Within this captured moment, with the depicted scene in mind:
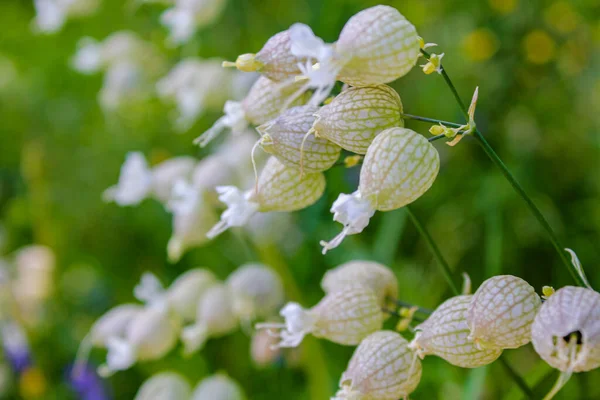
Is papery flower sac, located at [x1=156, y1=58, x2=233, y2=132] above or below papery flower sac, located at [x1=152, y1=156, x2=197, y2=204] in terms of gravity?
above

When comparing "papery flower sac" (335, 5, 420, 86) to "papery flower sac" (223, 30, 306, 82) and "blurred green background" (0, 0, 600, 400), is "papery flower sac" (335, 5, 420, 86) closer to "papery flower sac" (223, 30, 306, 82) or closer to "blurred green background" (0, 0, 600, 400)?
"papery flower sac" (223, 30, 306, 82)

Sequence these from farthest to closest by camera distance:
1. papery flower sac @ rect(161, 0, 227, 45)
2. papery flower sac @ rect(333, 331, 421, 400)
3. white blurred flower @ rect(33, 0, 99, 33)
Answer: white blurred flower @ rect(33, 0, 99, 33) → papery flower sac @ rect(161, 0, 227, 45) → papery flower sac @ rect(333, 331, 421, 400)

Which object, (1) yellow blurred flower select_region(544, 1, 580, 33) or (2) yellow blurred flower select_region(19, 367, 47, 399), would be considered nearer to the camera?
(2) yellow blurred flower select_region(19, 367, 47, 399)

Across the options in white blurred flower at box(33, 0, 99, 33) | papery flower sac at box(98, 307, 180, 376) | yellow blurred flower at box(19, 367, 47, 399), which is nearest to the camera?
papery flower sac at box(98, 307, 180, 376)

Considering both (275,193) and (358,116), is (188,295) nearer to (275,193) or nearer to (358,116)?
(275,193)

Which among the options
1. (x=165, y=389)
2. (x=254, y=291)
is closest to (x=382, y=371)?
(x=254, y=291)

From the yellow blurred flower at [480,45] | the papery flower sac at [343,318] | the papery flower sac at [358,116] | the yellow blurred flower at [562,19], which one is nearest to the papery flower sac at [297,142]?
the papery flower sac at [358,116]

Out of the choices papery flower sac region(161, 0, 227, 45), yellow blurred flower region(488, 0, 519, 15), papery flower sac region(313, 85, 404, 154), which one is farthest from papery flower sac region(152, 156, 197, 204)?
yellow blurred flower region(488, 0, 519, 15)
